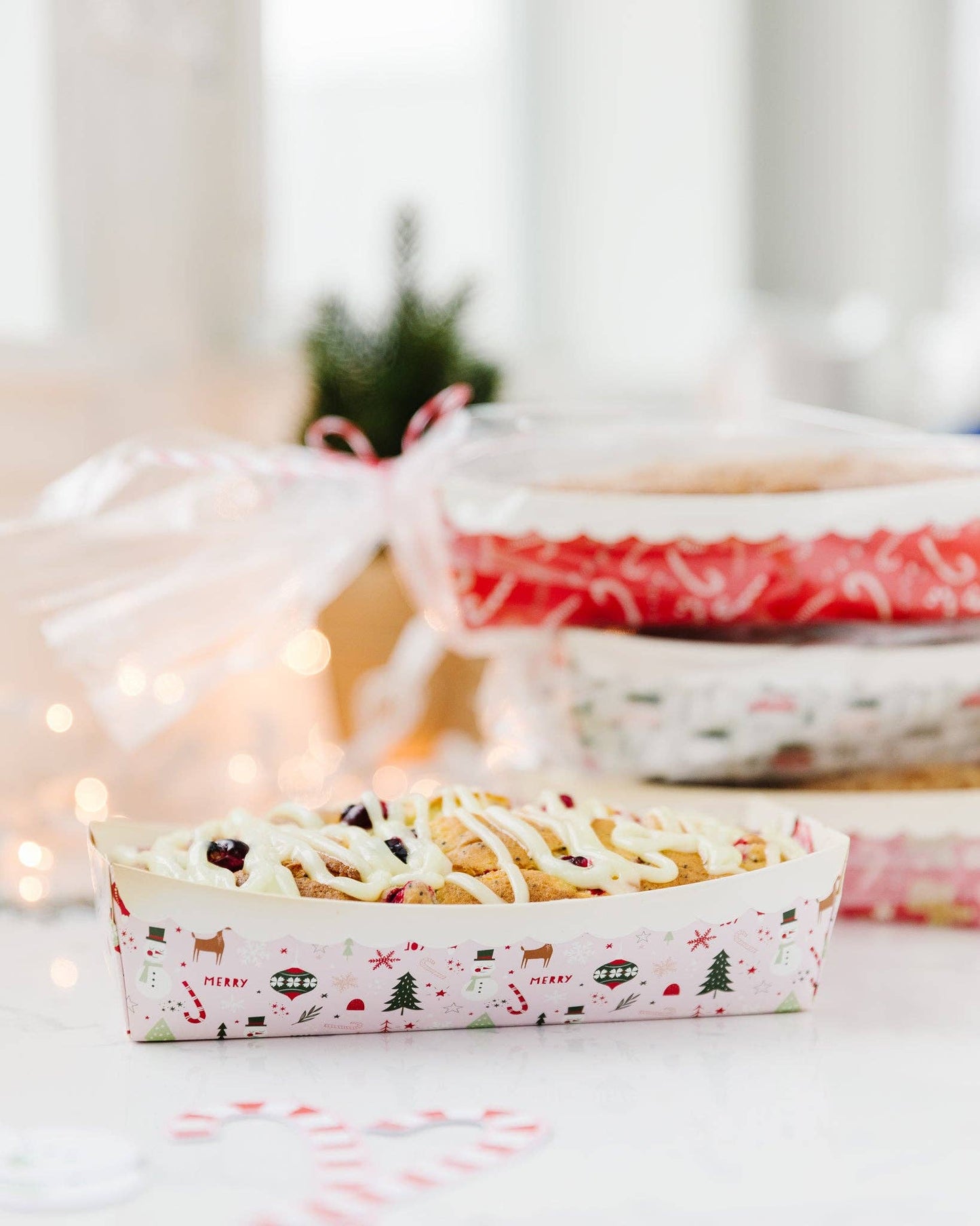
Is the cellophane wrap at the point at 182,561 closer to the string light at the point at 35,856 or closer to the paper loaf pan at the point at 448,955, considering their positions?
the string light at the point at 35,856

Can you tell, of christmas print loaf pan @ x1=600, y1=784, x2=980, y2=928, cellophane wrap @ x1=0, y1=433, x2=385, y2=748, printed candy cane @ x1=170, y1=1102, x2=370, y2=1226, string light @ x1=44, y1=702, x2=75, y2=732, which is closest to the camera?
printed candy cane @ x1=170, y1=1102, x2=370, y2=1226

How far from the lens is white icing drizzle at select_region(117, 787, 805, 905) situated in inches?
24.0

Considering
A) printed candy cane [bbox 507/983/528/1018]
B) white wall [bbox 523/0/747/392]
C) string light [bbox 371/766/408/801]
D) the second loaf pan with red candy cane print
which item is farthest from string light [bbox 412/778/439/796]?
white wall [bbox 523/0/747/392]

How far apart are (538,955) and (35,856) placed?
49 centimetres

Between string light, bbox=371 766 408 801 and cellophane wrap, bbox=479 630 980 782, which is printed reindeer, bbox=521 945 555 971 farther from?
string light, bbox=371 766 408 801

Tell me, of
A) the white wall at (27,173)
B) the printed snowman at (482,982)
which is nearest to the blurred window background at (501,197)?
the white wall at (27,173)

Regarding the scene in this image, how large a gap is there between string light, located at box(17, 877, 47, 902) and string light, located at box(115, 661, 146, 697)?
0.14 metres

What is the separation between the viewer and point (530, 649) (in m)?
0.91

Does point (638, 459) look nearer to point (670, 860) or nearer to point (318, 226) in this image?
point (670, 860)

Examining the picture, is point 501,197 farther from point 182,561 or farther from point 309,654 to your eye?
point 182,561

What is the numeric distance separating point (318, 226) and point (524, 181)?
14.7 inches

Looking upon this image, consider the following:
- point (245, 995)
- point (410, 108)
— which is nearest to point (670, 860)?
point (245, 995)

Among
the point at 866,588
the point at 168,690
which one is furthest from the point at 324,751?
the point at 866,588

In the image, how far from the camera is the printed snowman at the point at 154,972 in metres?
0.58
